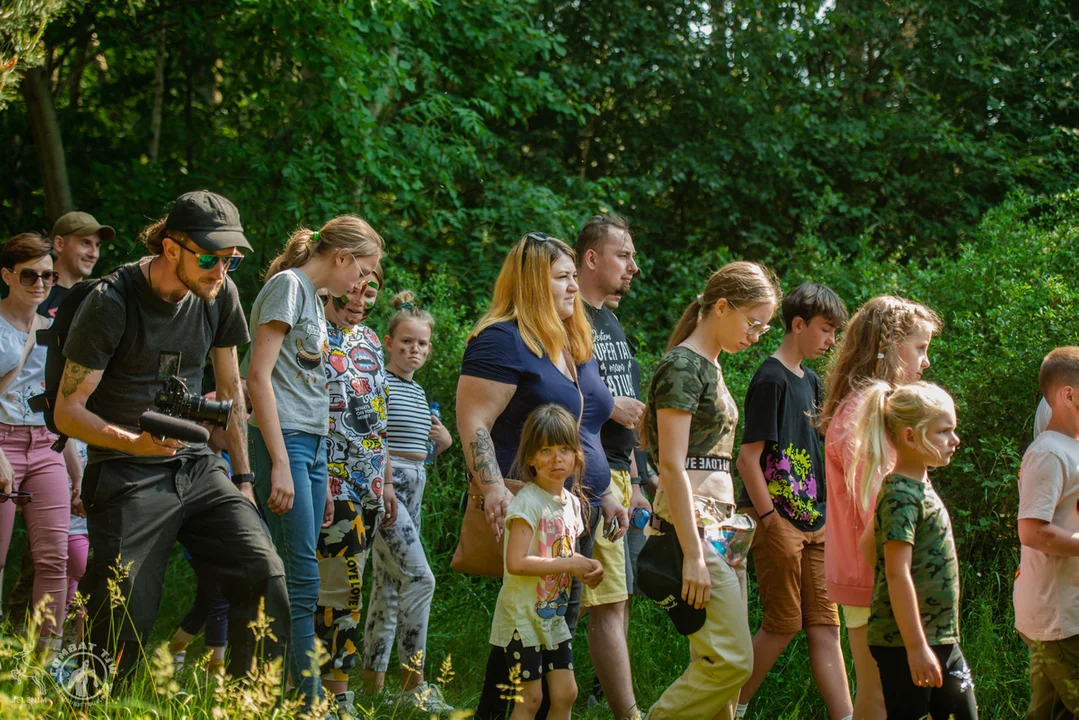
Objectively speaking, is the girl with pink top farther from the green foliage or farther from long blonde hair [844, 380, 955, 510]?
the green foliage

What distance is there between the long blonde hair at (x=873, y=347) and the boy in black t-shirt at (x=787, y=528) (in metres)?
0.25

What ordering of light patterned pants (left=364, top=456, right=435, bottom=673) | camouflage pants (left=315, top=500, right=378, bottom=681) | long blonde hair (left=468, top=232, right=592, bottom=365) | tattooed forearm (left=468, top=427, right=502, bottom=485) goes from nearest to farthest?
tattooed forearm (left=468, top=427, right=502, bottom=485)
long blonde hair (left=468, top=232, right=592, bottom=365)
camouflage pants (left=315, top=500, right=378, bottom=681)
light patterned pants (left=364, top=456, right=435, bottom=673)

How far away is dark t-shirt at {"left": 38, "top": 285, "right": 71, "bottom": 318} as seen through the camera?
5.97 metres

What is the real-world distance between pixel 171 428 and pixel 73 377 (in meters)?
0.41

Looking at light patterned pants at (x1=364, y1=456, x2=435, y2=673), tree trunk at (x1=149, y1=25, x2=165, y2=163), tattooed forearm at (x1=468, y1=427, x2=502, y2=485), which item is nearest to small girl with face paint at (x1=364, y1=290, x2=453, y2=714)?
light patterned pants at (x1=364, y1=456, x2=435, y2=673)

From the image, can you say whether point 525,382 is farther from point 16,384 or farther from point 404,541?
point 16,384

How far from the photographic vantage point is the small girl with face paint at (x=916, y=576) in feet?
11.7

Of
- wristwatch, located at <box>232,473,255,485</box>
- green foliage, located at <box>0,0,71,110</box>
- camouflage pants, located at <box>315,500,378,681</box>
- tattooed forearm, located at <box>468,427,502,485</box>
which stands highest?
green foliage, located at <box>0,0,71,110</box>

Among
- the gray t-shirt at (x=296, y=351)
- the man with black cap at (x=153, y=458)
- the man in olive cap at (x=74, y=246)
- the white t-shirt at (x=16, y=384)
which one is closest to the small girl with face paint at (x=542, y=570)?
the man with black cap at (x=153, y=458)

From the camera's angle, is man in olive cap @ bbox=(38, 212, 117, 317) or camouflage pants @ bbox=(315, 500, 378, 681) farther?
man in olive cap @ bbox=(38, 212, 117, 317)

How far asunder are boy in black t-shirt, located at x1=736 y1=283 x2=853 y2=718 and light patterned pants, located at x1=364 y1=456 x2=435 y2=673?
1572 millimetres

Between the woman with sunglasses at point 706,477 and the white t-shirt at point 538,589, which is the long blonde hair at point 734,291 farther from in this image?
the white t-shirt at point 538,589

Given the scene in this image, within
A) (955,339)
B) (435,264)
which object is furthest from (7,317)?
(955,339)

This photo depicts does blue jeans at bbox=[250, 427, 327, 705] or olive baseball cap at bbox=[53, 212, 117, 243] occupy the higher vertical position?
→ olive baseball cap at bbox=[53, 212, 117, 243]
